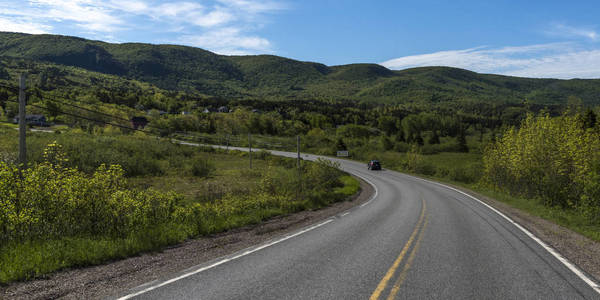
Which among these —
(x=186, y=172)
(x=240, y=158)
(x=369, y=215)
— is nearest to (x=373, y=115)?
(x=240, y=158)

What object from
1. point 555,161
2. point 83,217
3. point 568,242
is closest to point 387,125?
point 555,161

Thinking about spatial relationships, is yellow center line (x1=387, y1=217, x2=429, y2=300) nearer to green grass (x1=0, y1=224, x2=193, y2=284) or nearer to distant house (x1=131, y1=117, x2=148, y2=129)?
green grass (x1=0, y1=224, x2=193, y2=284)

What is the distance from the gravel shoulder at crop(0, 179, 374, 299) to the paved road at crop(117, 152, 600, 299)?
19.1 inches

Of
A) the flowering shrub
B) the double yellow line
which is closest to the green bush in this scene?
the flowering shrub

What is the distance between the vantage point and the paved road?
6.01 metres

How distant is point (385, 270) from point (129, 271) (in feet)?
18.1

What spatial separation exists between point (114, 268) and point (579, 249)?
12302 mm

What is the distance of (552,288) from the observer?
6.39 m

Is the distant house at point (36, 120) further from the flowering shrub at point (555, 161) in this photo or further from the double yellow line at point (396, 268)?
the flowering shrub at point (555, 161)

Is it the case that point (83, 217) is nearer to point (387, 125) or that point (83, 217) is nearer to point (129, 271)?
point (129, 271)

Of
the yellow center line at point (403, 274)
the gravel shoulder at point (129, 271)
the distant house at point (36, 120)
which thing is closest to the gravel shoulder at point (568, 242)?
the yellow center line at point (403, 274)

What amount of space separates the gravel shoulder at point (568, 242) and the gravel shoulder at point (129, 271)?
8.14 metres

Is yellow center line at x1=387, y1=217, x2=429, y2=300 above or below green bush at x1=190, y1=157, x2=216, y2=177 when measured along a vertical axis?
above

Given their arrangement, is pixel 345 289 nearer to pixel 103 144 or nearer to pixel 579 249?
pixel 579 249
